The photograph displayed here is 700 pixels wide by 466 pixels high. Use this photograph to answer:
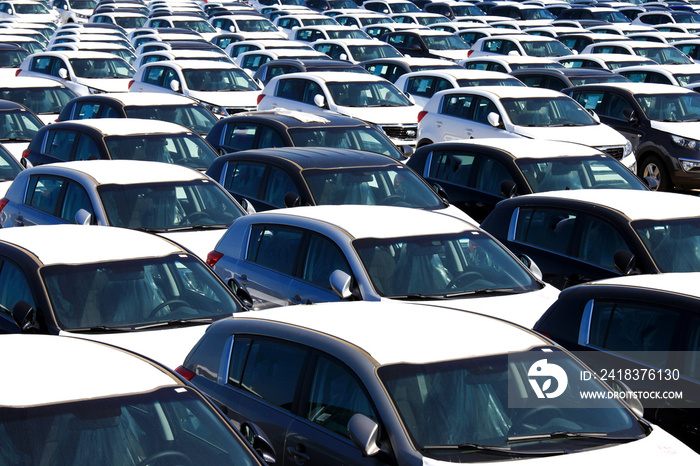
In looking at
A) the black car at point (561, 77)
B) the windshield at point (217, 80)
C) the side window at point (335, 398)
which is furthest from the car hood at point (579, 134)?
the side window at point (335, 398)

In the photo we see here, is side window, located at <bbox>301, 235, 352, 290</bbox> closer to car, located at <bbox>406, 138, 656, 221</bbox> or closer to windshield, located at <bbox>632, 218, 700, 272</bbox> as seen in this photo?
windshield, located at <bbox>632, 218, 700, 272</bbox>

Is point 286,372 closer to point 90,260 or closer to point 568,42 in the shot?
point 90,260

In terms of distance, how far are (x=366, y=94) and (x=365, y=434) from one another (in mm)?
14668

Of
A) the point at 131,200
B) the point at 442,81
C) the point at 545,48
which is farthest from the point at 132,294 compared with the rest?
the point at 545,48

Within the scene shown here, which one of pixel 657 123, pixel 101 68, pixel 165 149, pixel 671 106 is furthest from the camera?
pixel 101 68

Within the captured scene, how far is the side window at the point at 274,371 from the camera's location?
19.2 ft

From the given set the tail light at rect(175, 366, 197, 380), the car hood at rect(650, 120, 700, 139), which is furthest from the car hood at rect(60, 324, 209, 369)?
the car hood at rect(650, 120, 700, 139)

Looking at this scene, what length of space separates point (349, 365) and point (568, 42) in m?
27.3

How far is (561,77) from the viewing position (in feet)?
70.5

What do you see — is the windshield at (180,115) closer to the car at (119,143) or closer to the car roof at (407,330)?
the car at (119,143)

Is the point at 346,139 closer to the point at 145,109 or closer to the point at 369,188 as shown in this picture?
the point at 369,188

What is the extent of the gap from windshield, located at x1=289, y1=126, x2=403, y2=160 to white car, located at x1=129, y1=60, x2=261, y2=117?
5.63m

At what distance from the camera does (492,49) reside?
2900cm

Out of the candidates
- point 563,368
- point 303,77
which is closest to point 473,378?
point 563,368
